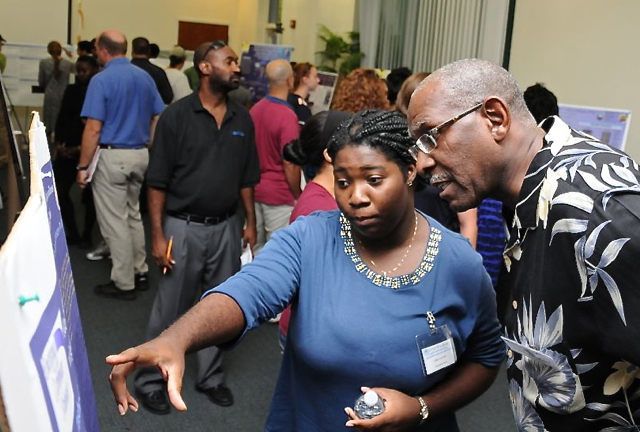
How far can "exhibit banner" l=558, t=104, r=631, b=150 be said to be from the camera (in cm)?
509

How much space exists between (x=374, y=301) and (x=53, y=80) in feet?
26.4

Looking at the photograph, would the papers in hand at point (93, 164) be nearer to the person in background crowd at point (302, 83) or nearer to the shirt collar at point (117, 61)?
the shirt collar at point (117, 61)

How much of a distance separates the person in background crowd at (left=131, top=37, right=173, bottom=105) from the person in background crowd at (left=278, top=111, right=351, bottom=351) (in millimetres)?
4424

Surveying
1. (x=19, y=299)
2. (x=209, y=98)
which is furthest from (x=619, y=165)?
(x=209, y=98)

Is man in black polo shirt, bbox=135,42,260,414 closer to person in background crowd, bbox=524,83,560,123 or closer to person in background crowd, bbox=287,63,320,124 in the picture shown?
person in background crowd, bbox=524,83,560,123

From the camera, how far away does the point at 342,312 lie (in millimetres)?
1572

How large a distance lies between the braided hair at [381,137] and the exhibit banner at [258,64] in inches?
265

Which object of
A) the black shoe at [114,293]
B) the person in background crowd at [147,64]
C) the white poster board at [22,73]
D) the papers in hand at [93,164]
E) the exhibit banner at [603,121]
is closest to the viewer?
the papers in hand at [93,164]

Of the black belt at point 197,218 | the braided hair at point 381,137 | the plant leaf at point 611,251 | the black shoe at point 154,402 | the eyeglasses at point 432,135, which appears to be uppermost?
the eyeglasses at point 432,135

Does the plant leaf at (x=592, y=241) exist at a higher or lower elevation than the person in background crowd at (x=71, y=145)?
higher

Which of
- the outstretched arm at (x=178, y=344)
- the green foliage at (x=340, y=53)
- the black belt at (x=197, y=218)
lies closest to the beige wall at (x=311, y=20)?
the green foliage at (x=340, y=53)

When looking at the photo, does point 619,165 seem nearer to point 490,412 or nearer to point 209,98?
point 209,98

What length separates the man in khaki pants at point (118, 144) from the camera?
197 inches

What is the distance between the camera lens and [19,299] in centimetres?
60
